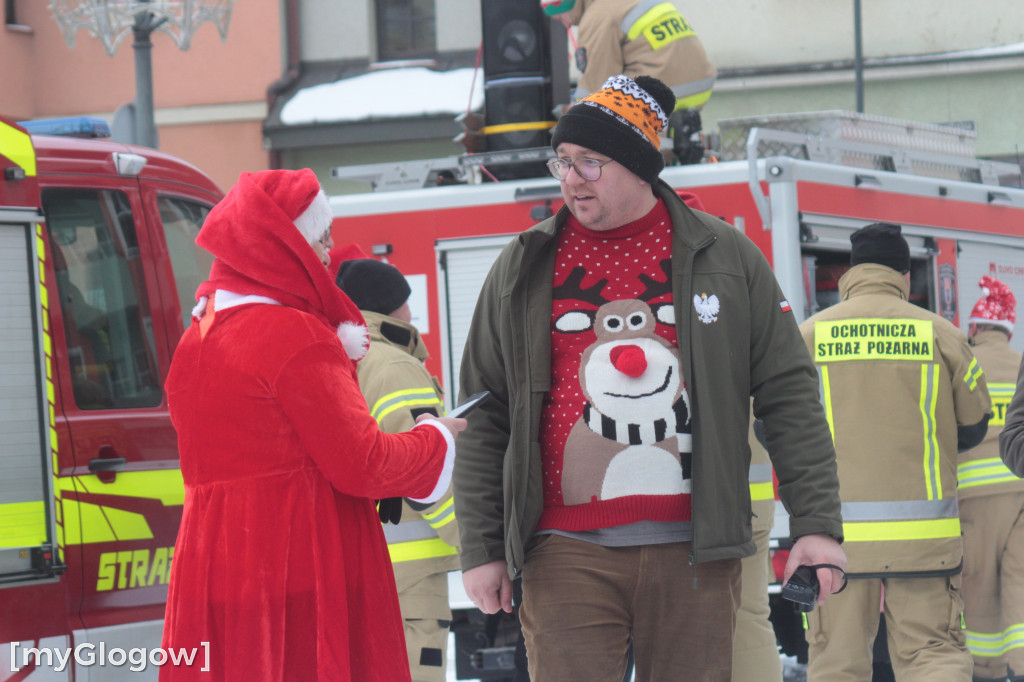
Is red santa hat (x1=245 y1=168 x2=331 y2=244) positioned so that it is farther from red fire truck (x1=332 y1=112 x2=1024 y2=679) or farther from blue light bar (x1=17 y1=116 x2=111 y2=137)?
red fire truck (x1=332 y1=112 x2=1024 y2=679)

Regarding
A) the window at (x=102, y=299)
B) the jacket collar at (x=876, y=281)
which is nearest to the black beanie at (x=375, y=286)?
the window at (x=102, y=299)

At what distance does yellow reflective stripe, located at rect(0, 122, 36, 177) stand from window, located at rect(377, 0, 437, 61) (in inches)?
572

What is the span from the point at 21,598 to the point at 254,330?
1728 millimetres

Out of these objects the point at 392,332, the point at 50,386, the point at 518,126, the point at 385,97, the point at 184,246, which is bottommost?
the point at 50,386

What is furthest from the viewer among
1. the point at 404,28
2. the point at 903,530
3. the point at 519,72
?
the point at 404,28

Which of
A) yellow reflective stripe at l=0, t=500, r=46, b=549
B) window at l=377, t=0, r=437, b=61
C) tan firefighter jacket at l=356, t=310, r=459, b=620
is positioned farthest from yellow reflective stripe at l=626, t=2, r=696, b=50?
window at l=377, t=0, r=437, b=61

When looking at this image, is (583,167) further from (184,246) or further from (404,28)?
(404,28)

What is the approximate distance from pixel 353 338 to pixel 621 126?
80 centimetres

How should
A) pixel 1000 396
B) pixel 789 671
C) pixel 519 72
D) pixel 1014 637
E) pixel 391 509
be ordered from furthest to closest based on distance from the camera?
pixel 519 72
pixel 789 671
pixel 1000 396
pixel 1014 637
pixel 391 509

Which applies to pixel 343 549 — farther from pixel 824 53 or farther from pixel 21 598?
pixel 824 53

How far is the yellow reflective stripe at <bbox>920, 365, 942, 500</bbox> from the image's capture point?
478cm

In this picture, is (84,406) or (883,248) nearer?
(84,406)

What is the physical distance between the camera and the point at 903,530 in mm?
4762

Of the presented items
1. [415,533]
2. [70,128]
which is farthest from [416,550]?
[70,128]
